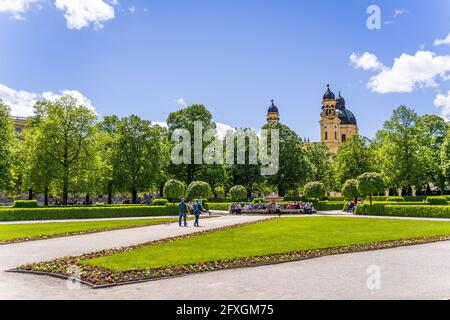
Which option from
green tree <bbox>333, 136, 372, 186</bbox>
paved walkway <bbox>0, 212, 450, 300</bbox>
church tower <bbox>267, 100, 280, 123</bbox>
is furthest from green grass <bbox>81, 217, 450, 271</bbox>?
church tower <bbox>267, 100, 280, 123</bbox>

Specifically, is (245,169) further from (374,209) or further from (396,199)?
(374,209)

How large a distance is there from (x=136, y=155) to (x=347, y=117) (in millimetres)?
91452

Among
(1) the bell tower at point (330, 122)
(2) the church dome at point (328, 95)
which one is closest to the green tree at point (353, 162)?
(1) the bell tower at point (330, 122)

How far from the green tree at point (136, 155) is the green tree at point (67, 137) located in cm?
684

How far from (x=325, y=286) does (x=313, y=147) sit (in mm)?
84574

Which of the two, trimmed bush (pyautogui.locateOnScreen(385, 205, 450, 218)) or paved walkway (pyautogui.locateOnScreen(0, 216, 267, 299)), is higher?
trimmed bush (pyautogui.locateOnScreen(385, 205, 450, 218))

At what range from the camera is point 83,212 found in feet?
131

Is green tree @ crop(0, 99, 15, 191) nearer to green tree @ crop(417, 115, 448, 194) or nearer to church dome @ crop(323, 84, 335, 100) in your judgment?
green tree @ crop(417, 115, 448, 194)

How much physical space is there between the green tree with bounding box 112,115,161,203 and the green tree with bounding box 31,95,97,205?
684 centimetres

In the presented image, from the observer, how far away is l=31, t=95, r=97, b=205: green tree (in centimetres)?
4925

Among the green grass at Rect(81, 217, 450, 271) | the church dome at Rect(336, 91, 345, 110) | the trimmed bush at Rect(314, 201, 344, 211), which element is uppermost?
the church dome at Rect(336, 91, 345, 110)

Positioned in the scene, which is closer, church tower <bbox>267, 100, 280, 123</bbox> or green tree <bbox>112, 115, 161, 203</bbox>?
green tree <bbox>112, 115, 161, 203</bbox>

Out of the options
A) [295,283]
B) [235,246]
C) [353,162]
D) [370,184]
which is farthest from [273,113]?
[295,283]
